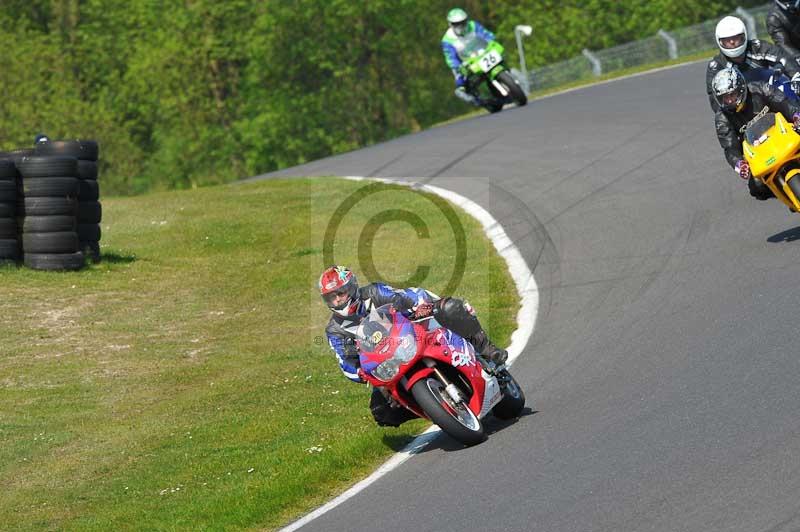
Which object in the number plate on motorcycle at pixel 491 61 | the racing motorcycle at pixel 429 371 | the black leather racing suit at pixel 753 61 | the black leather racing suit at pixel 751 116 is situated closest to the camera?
the racing motorcycle at pixel 429 371

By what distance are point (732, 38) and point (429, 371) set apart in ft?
18.7

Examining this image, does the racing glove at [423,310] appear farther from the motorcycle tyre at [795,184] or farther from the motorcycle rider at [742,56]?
the motorcycle rider at [742,56]

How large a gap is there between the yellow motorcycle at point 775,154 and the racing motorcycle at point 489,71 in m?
13.9

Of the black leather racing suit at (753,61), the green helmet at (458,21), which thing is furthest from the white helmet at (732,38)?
the green helmet at (458,21)

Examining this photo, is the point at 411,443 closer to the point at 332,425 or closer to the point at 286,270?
the point at 332,425

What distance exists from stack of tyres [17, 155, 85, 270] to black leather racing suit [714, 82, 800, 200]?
27.4 feet

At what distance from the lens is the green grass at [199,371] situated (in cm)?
938

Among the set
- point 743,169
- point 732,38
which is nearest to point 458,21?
point 732,38

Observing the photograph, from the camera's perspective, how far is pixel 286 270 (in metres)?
17.5

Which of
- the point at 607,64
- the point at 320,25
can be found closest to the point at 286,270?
the point at 607,64

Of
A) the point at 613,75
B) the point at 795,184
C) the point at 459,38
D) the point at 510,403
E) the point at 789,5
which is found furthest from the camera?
the point at 613,75

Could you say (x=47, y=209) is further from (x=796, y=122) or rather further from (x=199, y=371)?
(x=796, y=122)

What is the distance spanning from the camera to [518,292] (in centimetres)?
1348

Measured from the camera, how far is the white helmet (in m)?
12.6
